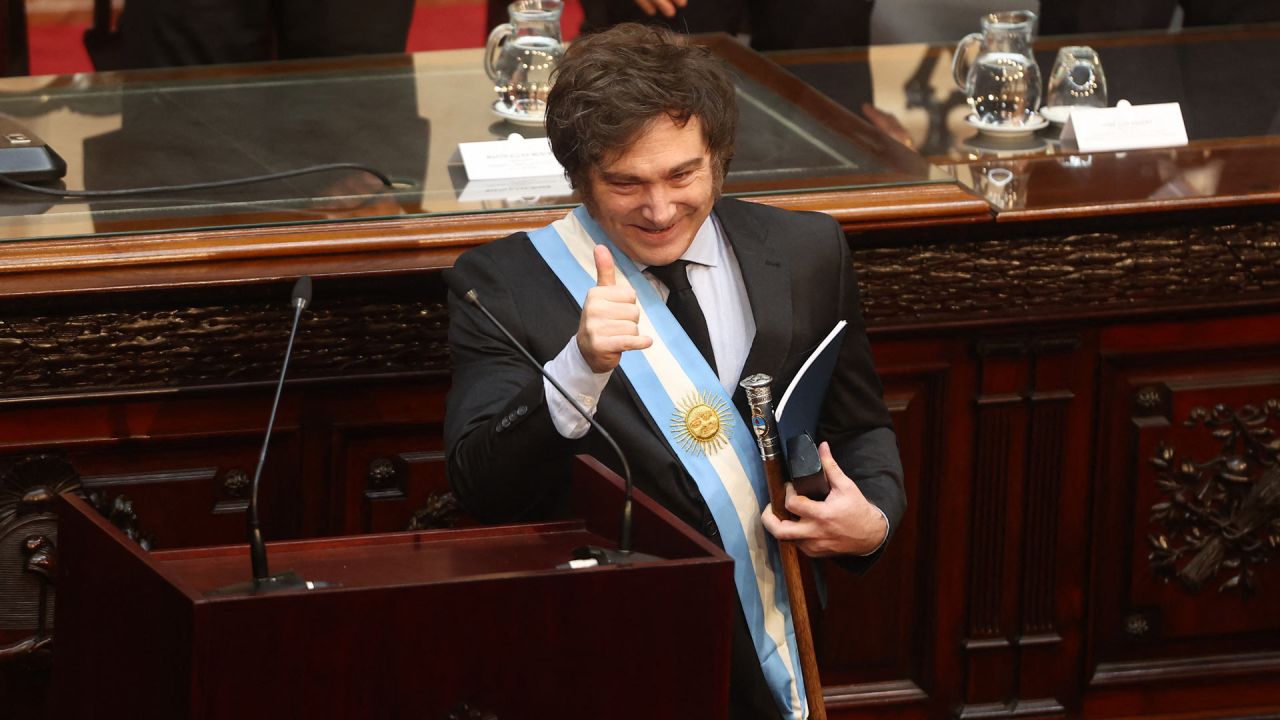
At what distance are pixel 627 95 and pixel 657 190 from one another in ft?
0.32

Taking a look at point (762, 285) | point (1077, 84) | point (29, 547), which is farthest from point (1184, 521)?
point (29, 547)

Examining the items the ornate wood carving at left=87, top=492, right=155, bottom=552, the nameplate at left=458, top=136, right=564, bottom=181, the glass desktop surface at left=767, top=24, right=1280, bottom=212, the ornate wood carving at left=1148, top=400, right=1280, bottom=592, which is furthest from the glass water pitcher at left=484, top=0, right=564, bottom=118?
the ornate wood carving at left=1148, top=400, right=1280, bottom=592

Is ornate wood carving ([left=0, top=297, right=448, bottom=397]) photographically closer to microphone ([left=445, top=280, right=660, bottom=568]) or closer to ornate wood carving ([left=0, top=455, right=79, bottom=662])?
ornate wood carving ([left=0, top=455, right=79, bottom=662])

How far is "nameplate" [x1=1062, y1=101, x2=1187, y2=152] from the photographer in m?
2.73

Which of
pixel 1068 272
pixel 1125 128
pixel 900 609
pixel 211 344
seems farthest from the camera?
pixel 1125 128

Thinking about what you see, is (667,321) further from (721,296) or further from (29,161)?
(29,161)

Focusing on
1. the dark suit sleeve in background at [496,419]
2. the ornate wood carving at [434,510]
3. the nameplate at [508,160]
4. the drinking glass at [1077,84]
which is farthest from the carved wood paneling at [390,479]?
the drinking glass at [1077,84]

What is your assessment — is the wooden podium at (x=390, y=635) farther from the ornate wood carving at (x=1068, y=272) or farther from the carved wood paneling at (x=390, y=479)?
the ornate wood carving at (x=1068, y=272)

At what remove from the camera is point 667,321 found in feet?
5.97

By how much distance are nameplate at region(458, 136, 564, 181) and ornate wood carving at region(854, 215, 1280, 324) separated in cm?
47

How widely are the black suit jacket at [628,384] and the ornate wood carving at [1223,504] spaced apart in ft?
2.84

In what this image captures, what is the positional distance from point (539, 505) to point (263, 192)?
2.63 ft

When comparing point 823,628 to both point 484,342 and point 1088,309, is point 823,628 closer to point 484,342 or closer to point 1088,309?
point 1088,309

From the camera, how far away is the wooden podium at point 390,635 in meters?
1.21
